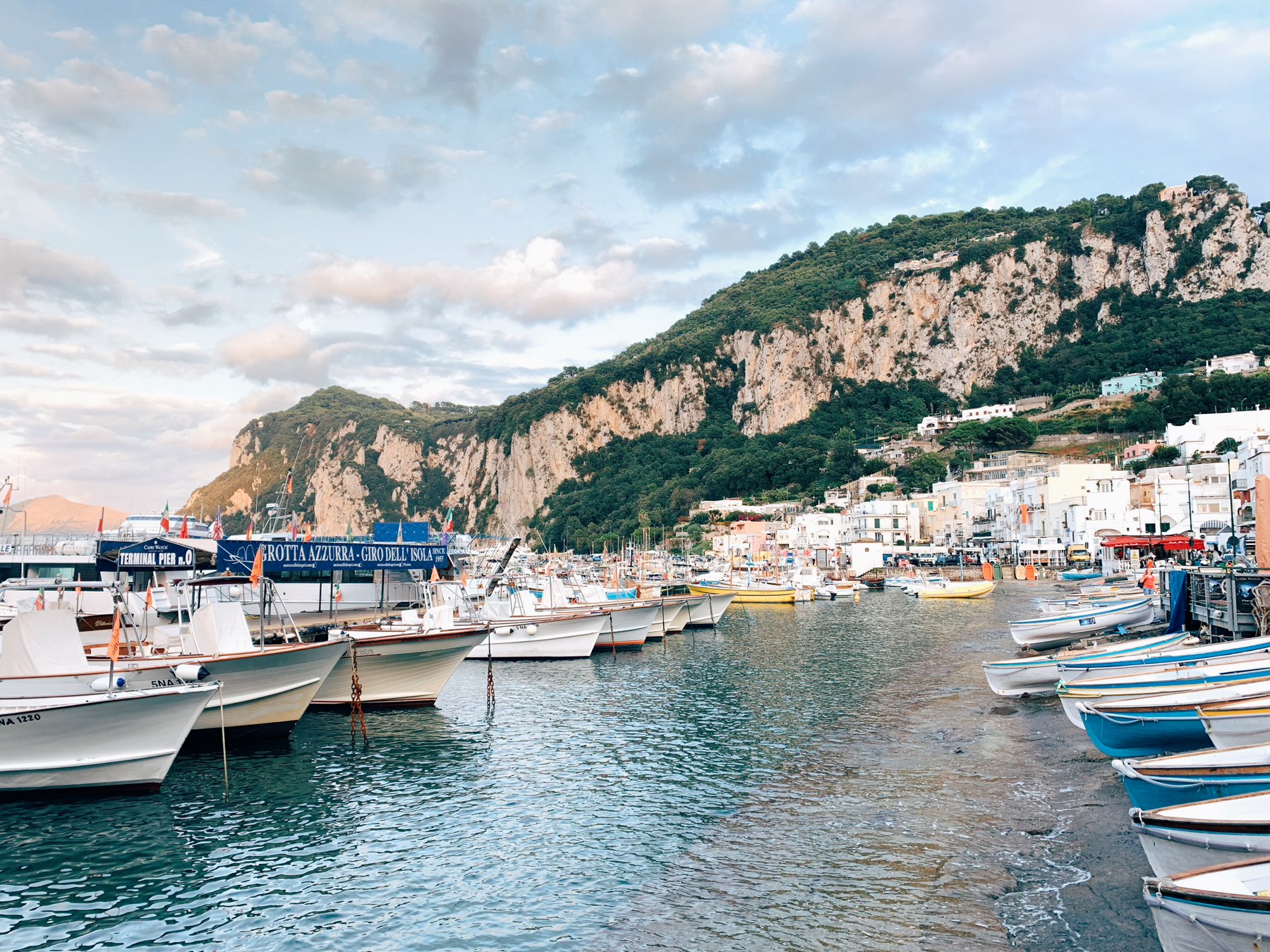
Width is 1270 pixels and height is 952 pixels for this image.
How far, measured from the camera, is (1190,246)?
5221 inches

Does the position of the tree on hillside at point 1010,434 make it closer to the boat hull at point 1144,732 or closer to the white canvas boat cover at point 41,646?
the boat hull at point 1144,732

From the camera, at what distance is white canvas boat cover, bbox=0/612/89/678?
49.8 feet

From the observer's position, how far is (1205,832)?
739 centimetres

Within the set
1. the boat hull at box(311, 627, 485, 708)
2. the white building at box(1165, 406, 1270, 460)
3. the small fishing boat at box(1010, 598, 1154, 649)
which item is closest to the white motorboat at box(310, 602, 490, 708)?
the boat hull at box(311, 627, 485, 708)

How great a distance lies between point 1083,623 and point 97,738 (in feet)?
100

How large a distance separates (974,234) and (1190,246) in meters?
44.2

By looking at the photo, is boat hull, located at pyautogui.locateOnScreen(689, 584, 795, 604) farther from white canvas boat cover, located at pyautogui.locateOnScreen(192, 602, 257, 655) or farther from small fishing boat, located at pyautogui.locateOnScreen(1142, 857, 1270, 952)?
small fishing boat, located at pyautogui.locateOnScreen(1142, 857, 1270, 952)

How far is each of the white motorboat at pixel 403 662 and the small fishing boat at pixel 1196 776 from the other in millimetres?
16930

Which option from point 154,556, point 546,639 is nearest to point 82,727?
point 154,556

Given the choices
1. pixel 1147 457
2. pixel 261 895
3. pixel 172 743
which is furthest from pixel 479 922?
pixel 1147 457

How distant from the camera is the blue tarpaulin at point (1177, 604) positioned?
28.0 meters

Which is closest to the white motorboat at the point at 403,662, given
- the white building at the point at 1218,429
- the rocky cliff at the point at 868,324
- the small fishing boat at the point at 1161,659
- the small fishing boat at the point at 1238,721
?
the small fishing boat at the point at 1161,659

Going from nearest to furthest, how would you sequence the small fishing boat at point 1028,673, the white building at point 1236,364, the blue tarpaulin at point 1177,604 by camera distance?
the small fishing boat at point 1028,673 < the blue tarpaulin at point 1177,604 < the white building at point 1236,364

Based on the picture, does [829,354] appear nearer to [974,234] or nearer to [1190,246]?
[974,234]
